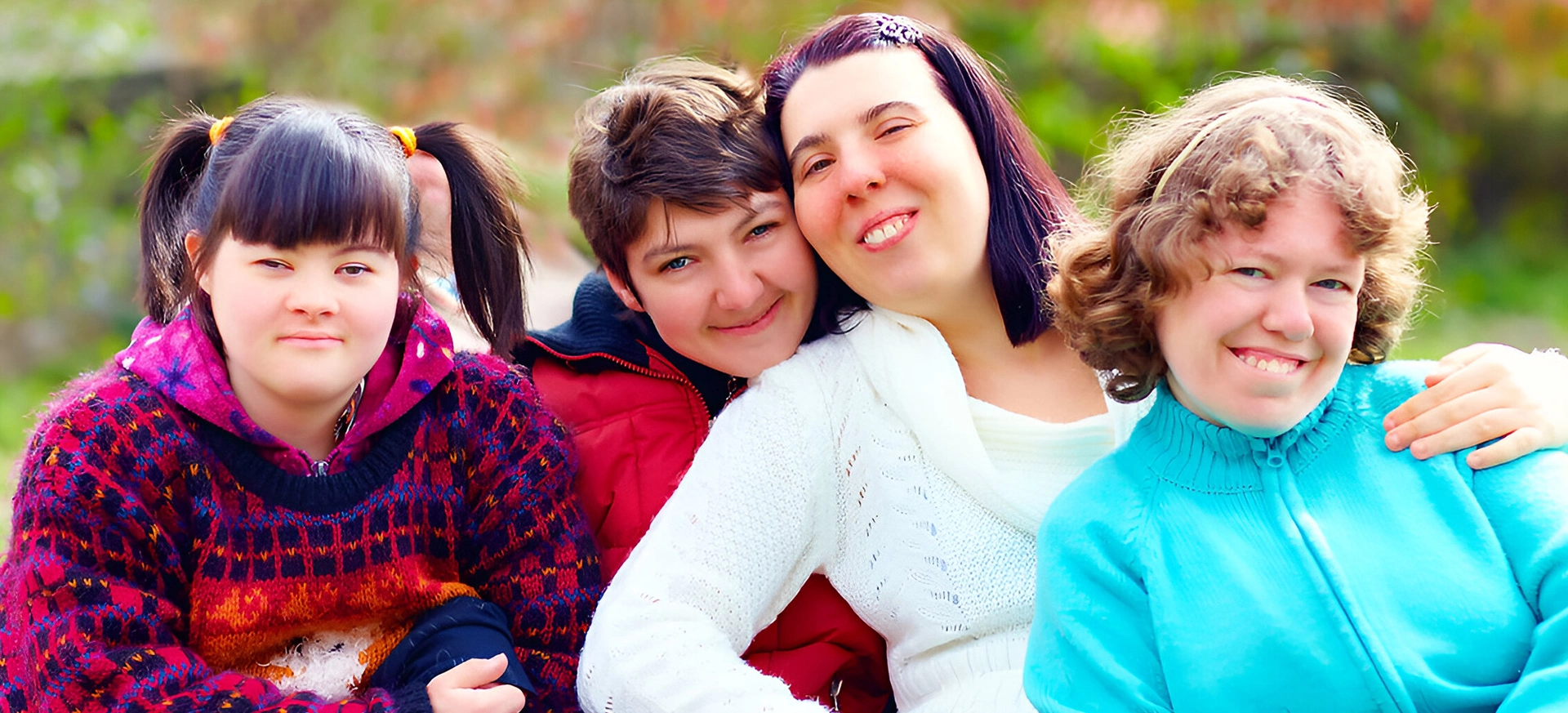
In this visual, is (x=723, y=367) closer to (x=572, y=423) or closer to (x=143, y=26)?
(x=572, y=423)

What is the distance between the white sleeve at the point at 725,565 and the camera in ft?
6.33

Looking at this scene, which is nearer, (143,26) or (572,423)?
(572,423)

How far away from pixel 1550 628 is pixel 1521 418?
297 mm

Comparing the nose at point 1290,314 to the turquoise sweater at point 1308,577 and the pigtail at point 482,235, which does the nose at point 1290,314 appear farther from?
the pigtail at point 482,235

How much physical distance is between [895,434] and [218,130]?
114 cm

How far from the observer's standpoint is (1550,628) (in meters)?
1.58

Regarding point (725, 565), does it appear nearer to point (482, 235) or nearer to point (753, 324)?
point (753, 324)

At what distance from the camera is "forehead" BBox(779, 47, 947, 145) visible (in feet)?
6.86

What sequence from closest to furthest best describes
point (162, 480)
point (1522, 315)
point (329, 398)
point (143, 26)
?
point (162, 480)
point (329, 398)
point (1522, 315)
point (143, 26)

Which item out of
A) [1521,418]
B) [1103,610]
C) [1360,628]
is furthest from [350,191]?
[1521,418]

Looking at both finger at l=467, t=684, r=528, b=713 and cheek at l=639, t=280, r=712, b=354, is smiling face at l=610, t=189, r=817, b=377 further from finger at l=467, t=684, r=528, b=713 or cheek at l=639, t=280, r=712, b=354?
finger at l=467, t=684, r=528, b=713

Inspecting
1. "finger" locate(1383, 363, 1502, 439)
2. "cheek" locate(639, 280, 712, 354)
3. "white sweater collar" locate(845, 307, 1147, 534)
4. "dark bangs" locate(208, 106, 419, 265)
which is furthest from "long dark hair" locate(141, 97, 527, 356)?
"finger" locate(1383, 363, 1502, 439)

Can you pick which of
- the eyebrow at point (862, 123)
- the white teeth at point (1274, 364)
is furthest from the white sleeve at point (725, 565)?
the white teeth at point (1274, 364)

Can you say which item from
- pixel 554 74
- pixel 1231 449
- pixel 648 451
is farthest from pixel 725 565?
pixel 554 74
